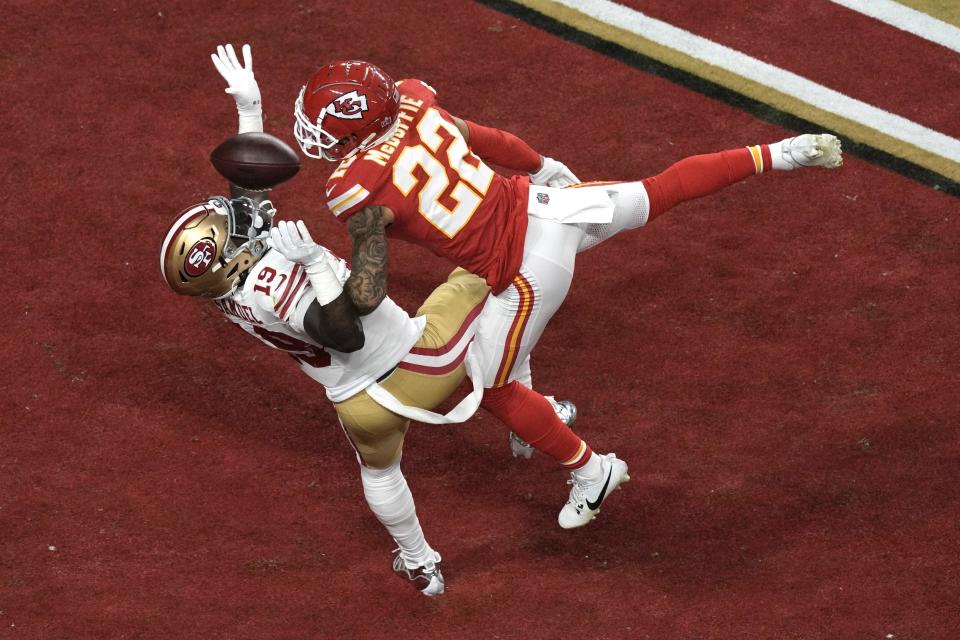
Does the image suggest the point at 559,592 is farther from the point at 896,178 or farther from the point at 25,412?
the point at 896,178

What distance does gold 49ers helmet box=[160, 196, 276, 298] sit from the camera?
4.18 meters

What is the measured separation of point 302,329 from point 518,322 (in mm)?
846

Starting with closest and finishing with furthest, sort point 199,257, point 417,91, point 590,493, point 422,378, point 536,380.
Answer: point 199,257 → point 422,378 → point 417,91 → point 590,493 → point 536,380

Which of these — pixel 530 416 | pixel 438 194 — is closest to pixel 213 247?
pixel 438 194

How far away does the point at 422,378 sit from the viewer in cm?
450

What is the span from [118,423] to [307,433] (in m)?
0.81

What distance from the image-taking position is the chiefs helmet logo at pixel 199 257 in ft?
13.7

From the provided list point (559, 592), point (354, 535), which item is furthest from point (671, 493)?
point (354, 535)

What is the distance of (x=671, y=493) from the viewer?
5.34 m

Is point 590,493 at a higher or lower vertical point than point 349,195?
lower

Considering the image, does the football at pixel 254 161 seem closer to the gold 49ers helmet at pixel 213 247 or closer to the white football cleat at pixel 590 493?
the gold 49ers helmet at pixel 213 247

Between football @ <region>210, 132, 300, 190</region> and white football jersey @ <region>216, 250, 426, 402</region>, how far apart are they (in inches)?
14.2

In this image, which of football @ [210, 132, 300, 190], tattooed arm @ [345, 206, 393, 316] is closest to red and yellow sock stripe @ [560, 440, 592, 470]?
tattooed arm @ [345, 206, 393, 316]

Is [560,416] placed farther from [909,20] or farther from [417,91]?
[909,20]
